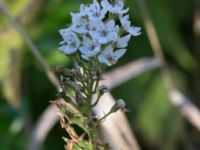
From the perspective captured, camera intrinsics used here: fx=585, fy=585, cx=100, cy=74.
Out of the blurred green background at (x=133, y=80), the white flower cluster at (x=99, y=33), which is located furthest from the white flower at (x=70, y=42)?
the blurred green background at (x=133, y=80)

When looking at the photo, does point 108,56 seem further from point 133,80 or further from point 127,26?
point 133,80

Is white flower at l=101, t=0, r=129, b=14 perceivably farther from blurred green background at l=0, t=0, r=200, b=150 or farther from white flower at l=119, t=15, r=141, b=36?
blurred green background at l=0, t=0, r=200, b=150

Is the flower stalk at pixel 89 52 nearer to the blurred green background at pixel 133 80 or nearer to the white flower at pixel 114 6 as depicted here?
the white flower at pixel 114 6

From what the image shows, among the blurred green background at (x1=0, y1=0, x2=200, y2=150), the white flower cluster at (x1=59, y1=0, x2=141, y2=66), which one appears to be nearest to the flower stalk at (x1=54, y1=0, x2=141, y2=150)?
the white flower cluster at (x1=59, y1=0, x2=141, y2=66)

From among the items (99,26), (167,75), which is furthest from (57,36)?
(99,26)

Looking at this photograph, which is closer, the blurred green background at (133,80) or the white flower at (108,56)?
the white flower at (108,56)

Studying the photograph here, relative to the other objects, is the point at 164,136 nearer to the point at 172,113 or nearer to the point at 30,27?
the point at 172,113
